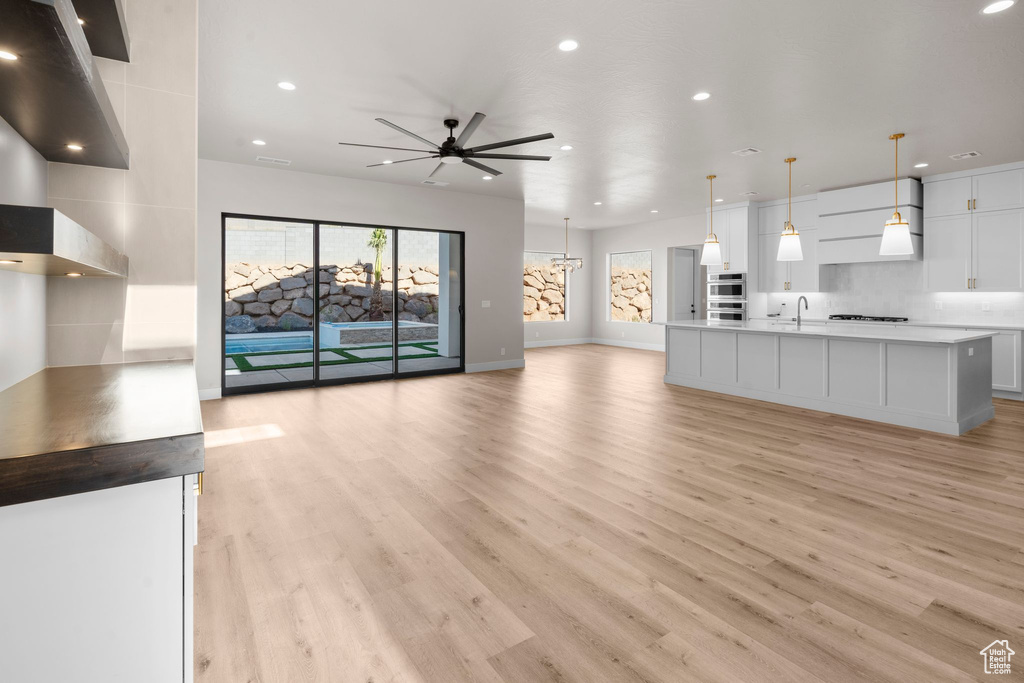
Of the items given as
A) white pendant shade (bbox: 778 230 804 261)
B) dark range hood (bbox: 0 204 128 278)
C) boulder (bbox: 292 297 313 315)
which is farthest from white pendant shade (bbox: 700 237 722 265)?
dark range hood (bbox: 0 204 128 278)

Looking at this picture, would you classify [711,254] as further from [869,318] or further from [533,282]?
[533,282]

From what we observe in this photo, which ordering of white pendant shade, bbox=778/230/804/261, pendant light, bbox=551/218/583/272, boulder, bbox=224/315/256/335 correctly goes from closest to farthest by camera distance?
white pendant shade, bbox=778/230/804/261
boulder, bbox=224/315/256/335
pendant light, bbox=551/218/583/272

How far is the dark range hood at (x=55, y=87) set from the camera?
936 millimetres

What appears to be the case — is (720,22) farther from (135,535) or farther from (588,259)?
(588,259)

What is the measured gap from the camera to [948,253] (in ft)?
22.2

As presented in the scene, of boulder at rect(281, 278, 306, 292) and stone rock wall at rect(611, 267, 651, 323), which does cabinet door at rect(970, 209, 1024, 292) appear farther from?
boulder at rect(281, 278, 306, 292)

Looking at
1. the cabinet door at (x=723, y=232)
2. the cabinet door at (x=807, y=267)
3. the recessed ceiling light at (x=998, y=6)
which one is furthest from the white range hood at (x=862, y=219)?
the recessed ceiling light at (x=998, y=6)

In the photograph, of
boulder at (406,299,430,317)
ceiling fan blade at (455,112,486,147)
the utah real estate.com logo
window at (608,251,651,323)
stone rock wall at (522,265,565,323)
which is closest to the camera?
the utah real estate.com logo

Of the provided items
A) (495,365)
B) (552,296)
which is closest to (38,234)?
(495,365)

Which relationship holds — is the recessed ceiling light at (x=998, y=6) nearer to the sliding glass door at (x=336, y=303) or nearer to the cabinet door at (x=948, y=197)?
the cabinet door at (x=948, y=197)

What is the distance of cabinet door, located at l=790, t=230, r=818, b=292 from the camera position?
8062 millimetres

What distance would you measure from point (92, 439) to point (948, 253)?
883cm

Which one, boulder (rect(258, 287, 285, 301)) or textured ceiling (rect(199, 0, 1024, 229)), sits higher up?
textured ceiling (rect(199, 0, 1024, 229))

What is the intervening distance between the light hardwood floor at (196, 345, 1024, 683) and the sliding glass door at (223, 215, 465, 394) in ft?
7.86
